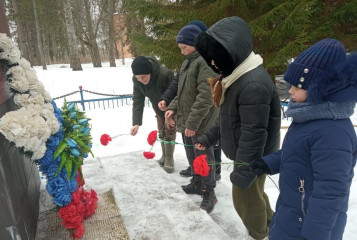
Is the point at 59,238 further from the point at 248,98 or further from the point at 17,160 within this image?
the point at 248,98

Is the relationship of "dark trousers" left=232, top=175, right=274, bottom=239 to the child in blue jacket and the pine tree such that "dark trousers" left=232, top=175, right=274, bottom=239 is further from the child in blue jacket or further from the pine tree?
the pine tree

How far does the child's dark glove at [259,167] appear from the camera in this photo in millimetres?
1813

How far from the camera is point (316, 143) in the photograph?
1.37 metres

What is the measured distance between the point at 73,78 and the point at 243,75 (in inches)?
639

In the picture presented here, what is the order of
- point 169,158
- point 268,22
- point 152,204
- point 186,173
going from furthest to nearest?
point 268,22, point 169,158, point 186,173, point 152,204

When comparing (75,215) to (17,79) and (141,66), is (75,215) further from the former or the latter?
(141,66)

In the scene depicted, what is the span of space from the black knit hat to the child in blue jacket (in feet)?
7.64

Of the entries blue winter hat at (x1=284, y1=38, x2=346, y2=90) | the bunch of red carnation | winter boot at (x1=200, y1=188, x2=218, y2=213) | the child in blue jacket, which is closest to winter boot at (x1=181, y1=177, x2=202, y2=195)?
winter boot at (x1=200, y1=188, x2=218, y2=213)

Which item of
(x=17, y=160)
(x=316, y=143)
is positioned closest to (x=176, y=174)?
(x=17, y=160)

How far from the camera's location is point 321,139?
135 centimetres

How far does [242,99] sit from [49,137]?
150cm

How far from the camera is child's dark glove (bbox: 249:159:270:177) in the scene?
1.81 meters

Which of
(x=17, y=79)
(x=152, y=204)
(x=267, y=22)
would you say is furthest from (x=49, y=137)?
(x=267, y=22)

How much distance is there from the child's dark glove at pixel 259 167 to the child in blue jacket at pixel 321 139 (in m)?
0.24
